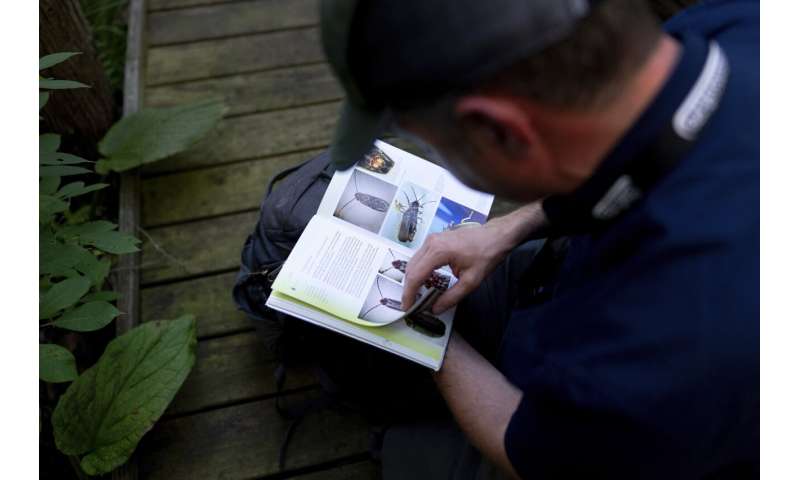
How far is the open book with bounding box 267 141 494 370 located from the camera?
1.16m

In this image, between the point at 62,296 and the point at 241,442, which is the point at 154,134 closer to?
the point at 62,296

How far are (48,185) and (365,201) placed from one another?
637 millimetres

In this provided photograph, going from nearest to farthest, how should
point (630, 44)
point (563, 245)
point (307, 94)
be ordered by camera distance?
1. point (630, 44)
2. point (563, 245)
3. point (307, 94)

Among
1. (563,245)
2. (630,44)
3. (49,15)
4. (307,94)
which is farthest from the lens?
(307,94)

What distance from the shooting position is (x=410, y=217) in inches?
52.9

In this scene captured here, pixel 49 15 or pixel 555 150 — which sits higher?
pixel 555 150

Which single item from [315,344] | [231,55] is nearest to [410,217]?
[315,344]

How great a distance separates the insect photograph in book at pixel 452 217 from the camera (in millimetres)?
1343

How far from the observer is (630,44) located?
26.9 inches

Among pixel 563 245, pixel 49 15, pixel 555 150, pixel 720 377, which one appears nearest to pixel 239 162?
pixel 49 15

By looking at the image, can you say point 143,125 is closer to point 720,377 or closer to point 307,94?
point 307,94

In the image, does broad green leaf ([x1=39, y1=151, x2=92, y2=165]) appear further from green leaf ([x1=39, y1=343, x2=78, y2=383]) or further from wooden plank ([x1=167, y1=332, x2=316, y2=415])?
wooden plank ([x1=167, y1=332, x2=316, y2=415])

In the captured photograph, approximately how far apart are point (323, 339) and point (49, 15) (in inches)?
43.8

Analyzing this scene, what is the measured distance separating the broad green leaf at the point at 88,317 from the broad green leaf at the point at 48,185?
0.79 ft
